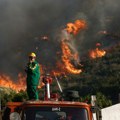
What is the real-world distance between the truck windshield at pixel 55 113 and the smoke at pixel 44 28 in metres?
75.2

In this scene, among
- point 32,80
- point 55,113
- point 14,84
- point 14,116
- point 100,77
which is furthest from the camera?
point 100,77

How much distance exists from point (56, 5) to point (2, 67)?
910 inches

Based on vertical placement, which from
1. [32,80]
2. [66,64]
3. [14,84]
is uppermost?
[66,64]

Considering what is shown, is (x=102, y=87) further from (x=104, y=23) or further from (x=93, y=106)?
(x=93, y=106)

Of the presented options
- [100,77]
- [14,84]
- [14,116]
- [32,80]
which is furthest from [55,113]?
[100,77]

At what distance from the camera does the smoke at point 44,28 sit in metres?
98.0

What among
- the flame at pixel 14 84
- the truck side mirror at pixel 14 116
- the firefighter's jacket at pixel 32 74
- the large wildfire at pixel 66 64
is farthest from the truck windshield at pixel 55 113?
the large wildfire at pixel 66 64

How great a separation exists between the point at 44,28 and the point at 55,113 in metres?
94.8

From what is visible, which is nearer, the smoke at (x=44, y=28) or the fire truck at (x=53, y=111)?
the fire truck at (x=53, y=111)

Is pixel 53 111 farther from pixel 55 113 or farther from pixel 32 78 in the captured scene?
pixel 32 78

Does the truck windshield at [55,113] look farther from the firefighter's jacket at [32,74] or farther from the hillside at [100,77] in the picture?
the hillside at [100,77]

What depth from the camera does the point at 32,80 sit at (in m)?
15.8

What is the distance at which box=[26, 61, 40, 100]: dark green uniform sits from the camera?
615 inches

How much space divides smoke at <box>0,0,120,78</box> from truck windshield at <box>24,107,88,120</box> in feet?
247
